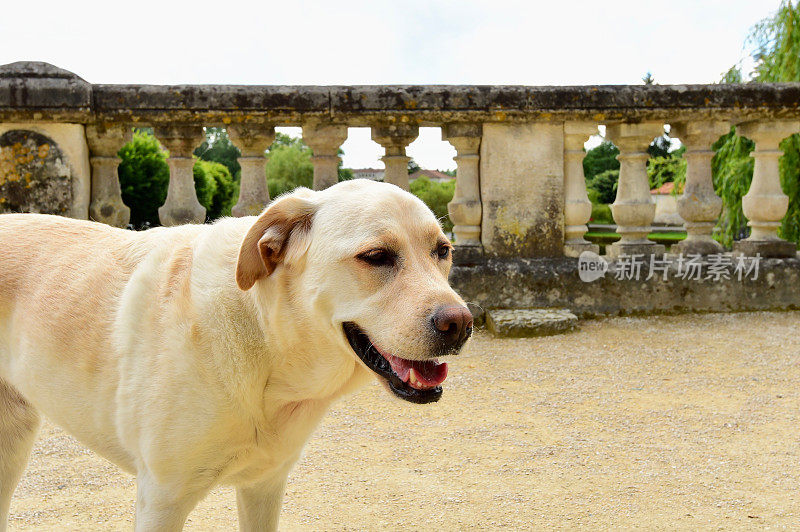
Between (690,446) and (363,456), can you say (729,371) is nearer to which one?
(690,446)

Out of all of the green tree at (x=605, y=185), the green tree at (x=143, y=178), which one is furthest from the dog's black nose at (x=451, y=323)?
the green tree at (x=605, y=185)

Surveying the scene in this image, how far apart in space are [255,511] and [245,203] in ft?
13.7

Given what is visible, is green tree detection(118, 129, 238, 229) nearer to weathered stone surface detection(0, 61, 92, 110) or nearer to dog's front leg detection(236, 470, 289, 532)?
weathered stone surface detection(0, 61, 92, 110)

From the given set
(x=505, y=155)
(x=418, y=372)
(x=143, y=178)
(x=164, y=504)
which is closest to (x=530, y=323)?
(x=505, y=155)

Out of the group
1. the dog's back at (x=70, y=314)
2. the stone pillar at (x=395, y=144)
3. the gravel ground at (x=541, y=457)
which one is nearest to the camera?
the dog's back at (x=70, y=314)

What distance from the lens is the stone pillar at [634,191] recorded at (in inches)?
268

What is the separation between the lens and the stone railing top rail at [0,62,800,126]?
5.91m

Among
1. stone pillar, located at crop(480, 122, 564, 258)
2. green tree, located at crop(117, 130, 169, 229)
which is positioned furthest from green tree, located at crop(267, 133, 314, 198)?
stone pillar, located at crop(480, 122, 564, 258)

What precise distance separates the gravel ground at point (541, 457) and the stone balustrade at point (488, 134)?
5.21ft

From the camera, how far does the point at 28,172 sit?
600cm

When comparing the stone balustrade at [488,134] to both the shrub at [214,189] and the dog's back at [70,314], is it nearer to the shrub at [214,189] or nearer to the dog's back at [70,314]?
the dog's back at [70,314]

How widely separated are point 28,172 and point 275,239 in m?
4.80

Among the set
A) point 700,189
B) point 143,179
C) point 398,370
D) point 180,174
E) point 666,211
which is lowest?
point 666,211

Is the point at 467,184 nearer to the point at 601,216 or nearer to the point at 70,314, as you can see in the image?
the point at 70,314
